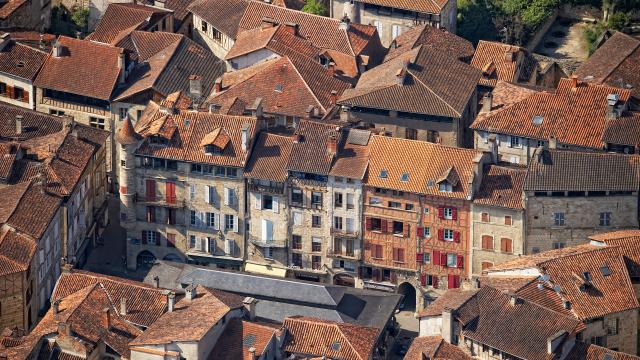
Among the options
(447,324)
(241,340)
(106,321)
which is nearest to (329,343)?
(241,340)

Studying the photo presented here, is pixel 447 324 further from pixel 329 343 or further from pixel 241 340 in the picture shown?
pixel 241 340

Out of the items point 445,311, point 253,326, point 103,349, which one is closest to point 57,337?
point 103,349

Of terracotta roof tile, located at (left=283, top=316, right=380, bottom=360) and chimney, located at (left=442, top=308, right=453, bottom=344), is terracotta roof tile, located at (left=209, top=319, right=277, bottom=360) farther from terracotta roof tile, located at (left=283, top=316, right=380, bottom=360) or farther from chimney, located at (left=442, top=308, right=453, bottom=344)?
chimney, located at (left=442, top=308, right=453, bottom=344)

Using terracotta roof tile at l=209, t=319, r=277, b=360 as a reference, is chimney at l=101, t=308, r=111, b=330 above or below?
above

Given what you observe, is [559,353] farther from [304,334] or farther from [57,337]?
[57,337]

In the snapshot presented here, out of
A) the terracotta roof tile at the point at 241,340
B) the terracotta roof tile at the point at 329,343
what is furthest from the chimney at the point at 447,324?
the terracotta roof tile at the point at 241,340

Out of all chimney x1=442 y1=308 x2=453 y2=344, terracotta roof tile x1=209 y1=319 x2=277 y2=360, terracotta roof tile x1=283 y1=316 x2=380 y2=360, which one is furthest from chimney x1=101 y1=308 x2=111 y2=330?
chimney x1=442 y1=308 x2=453 y2=344
